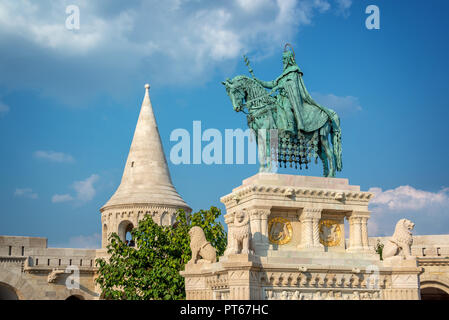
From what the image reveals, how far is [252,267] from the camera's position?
1292 centimetres

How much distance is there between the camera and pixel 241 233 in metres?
13.2

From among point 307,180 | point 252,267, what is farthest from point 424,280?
point 252,267

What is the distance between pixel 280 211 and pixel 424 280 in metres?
15.7

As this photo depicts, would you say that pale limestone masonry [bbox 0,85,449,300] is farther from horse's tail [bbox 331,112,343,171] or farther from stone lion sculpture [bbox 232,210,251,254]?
horse's tail [bbox 331,112,343,171]

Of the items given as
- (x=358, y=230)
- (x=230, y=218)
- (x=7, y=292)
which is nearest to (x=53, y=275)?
(x=7, y=292)

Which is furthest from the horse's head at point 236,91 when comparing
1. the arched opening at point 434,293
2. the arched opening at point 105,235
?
the arched opening at point 105,235

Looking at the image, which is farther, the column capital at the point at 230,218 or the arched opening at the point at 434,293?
the arched opening at the point at 434,293

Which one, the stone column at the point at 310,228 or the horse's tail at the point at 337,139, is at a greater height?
the horse's tail at the point at 337,139

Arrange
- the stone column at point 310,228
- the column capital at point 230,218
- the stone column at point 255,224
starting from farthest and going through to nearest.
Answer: the column capital at point 230,218 → the stone column at point 310,228 → the stone column at point 255,224

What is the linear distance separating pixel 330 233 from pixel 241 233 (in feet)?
10.5

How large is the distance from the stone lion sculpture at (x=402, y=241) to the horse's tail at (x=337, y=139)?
2.21 m

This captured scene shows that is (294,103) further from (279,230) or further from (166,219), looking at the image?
(166,219)

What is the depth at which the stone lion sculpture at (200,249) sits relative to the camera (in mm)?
15125

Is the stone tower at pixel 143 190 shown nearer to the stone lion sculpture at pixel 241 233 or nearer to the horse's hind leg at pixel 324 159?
the horse's hind leg at pixel 324 159
